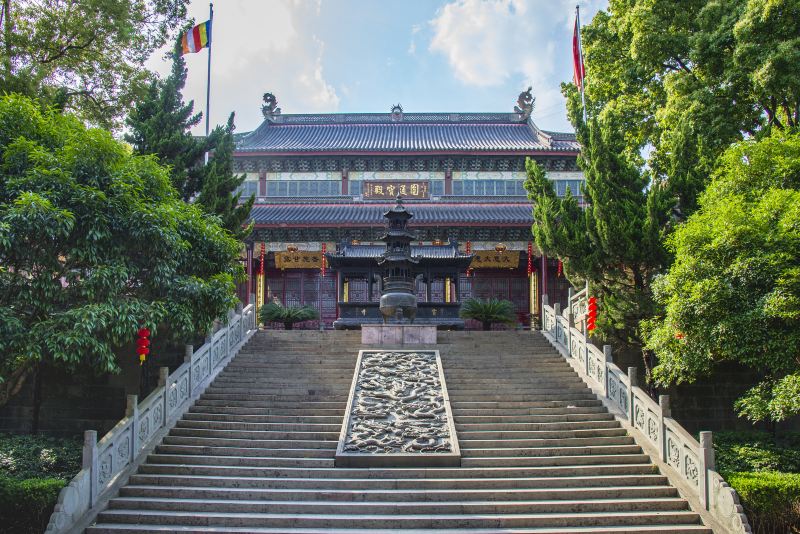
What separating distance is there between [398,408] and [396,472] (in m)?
2.16

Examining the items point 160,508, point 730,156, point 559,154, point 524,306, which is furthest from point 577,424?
point 559,154

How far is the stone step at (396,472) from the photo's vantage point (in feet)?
32.3

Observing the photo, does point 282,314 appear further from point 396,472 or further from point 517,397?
point 396,472

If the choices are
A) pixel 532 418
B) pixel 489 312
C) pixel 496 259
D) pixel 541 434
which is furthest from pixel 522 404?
pixel 496 259

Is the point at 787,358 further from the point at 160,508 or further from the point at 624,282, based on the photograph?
the point at 160,508

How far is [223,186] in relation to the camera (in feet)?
52.5

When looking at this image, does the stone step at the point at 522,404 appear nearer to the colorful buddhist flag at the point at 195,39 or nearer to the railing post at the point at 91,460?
the railing post at the point at 91,460

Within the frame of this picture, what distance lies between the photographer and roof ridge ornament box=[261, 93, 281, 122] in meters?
30.4

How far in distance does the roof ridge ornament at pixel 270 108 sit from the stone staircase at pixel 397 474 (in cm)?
1912

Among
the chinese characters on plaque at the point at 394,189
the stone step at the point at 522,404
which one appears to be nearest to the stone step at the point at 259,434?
the stone step at the point at 522,404

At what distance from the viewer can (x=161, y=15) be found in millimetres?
17328

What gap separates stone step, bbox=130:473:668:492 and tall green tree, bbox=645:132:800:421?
83.8 inches

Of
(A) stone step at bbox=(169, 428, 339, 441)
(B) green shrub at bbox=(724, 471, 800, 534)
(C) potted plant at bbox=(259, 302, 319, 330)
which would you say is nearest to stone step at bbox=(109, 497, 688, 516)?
(B) green shrub at bbox=(724, 471, 800, 534)

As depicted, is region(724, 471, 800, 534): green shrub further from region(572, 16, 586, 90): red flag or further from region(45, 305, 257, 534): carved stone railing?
region(572, 16, 586, 90): red flag
